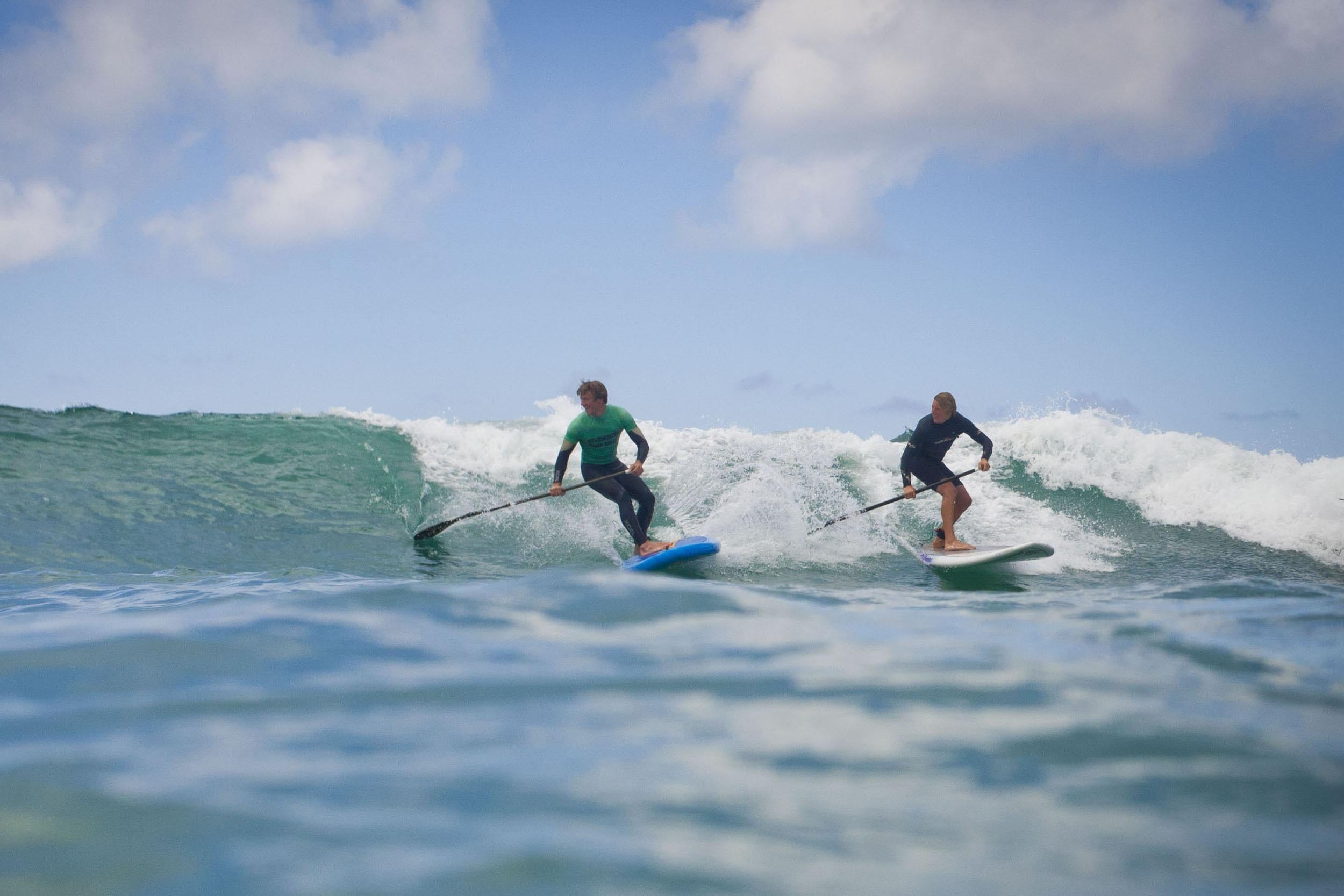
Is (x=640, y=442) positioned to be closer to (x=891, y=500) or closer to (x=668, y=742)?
(x=891, y=500)

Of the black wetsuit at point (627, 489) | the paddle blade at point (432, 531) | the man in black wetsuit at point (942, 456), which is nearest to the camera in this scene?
the black wetsuit at point (627, 489)

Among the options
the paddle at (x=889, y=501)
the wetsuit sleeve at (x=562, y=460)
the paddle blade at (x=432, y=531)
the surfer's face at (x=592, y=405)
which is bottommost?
the paddle blade at (x=432, y=531)

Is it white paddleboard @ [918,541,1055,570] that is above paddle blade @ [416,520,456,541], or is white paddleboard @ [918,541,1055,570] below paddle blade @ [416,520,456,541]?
below

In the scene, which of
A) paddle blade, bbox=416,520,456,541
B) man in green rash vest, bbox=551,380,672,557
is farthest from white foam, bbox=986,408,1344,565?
paddle blade, bbox=416,520,456,541

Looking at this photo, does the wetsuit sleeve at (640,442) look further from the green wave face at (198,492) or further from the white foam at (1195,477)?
the white foam at (1195,477)

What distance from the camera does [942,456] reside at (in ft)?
30.5

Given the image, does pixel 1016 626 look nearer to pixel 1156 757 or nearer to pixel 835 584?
pixel 1156 757

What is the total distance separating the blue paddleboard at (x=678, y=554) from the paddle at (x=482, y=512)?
918 millimetres

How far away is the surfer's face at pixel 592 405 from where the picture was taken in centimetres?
816

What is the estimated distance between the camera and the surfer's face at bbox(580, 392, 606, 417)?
816 centimetres

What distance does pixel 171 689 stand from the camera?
106 inches

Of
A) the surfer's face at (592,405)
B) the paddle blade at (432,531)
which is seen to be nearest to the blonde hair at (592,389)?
the surfer's face at (592,405)

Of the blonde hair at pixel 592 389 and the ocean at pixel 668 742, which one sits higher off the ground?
the blonde hair at pixel 592 389

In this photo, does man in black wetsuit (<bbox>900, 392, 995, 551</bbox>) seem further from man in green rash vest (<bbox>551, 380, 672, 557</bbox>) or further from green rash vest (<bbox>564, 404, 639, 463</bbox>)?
green rash vest (<bbox>564, 404, 639, 463</bbox>)
